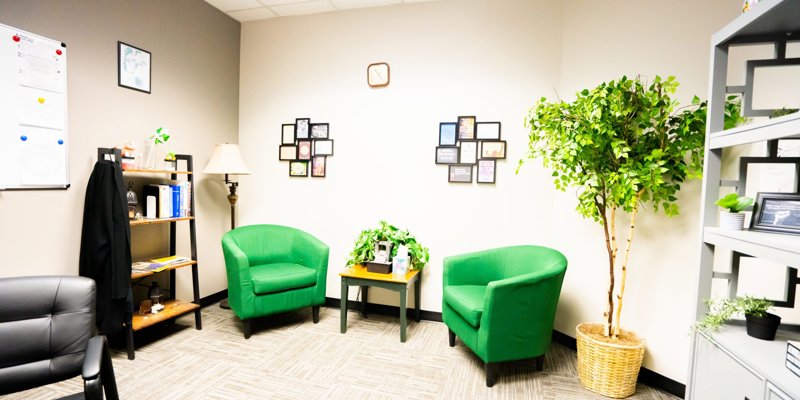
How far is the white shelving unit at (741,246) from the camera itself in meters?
1.16

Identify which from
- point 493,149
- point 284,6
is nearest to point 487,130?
point 493,149

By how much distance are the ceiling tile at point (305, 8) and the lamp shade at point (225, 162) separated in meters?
1.45

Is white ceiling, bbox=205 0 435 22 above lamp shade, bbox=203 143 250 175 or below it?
above

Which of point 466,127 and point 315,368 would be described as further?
point 466,127

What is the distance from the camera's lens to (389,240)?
10.3ft

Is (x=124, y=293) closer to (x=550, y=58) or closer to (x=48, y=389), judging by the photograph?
(x=48, y=389)

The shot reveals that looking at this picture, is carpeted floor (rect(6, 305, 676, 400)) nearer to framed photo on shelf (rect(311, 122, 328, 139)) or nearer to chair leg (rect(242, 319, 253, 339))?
chair leg (rect(242, 319, 253, 339))

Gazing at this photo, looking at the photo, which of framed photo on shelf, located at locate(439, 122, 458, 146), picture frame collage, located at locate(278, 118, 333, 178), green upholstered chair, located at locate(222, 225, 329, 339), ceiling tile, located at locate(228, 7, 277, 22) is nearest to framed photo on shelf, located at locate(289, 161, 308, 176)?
picture frame collage, located at locate(278, 118, 333, 178)

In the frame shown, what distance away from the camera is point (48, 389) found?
83.0 inches

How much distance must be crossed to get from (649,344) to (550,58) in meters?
2.26

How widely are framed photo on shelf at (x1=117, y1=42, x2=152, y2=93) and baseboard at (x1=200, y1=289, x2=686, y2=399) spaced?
203 centimetres

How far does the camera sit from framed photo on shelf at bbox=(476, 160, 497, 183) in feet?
10.3

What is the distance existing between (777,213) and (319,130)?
329 cm

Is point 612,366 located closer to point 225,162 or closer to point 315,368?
point 315,368
